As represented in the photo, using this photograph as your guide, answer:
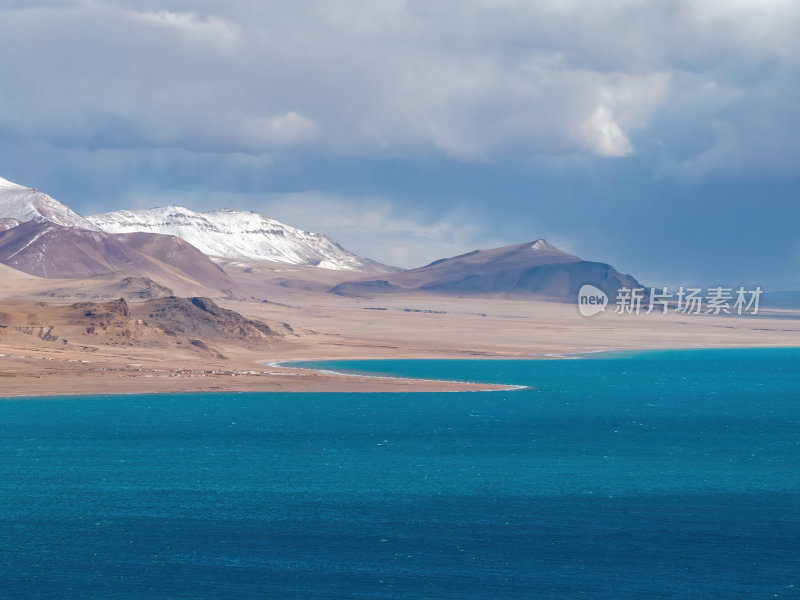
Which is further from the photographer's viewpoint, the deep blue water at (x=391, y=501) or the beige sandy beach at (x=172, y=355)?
the beige sandy beach at (x=172, y=355)

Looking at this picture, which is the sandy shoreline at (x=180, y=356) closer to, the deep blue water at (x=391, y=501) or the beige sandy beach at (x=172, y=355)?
the beige sandy beach at (x=172, y=355)

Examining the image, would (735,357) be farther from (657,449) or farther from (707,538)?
(707,538)

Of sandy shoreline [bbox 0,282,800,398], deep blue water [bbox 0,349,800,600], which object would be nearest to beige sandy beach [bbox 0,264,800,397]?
sandy shoreline [bbox 0,282,800,398]

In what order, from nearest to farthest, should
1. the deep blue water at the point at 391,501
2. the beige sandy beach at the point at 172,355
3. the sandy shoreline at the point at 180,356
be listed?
the deep blue water at the point at 391,501 < the sandy shoreline at the point at 180,356 < the beige sandy beach at the point at 172,355

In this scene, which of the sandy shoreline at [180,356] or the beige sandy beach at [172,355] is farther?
the beige sandy beach at [172,355]

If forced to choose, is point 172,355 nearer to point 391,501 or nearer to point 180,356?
point 180,356

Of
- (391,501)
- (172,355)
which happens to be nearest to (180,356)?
(172,355)

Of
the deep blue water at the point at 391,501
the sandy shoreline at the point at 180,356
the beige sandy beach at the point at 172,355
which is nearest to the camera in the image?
the deep blue water at the point at 391,501

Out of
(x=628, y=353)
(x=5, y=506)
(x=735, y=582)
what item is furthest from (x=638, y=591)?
(x=628, y=353)

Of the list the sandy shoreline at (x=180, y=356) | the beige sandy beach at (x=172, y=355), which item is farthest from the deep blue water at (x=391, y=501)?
the beige sandy beach at (x=172, y=355)
